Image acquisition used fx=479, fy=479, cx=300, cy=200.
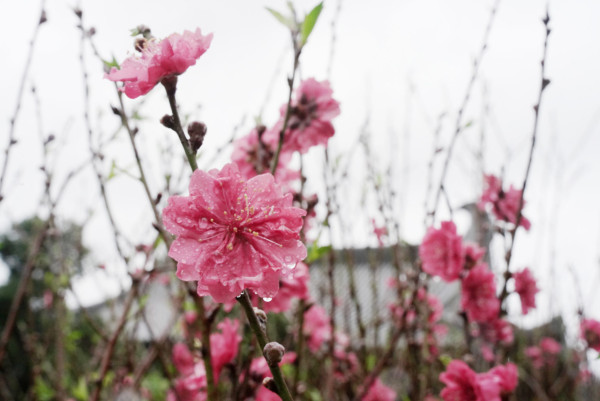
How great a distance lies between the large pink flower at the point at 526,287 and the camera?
6.98 ft

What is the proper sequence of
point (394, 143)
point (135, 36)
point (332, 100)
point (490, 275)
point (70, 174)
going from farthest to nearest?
point (394, 143), point (70, 174), point (490, 275), point (332, 100), point (135, 36)

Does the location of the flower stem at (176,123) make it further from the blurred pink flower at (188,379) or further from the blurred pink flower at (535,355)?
the blurred pink flower at (535,355)

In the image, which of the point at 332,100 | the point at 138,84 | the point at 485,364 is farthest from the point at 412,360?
the point at 138,84

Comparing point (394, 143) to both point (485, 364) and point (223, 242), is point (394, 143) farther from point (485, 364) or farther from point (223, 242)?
point (223, 242)

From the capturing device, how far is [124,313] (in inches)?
68.2

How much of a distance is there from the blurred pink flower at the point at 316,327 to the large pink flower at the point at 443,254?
1194 millimetres

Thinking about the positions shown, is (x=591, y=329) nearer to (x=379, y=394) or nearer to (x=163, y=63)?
(x=379, y=394)

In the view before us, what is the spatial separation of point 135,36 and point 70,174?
1.25 metres

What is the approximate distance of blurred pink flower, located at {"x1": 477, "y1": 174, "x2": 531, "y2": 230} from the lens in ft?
6.53

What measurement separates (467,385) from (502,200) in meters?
0.89

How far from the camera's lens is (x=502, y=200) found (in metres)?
2.01

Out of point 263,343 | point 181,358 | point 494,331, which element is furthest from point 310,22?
point 181,358

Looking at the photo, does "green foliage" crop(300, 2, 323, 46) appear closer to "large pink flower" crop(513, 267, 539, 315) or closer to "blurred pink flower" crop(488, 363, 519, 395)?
"blurred pink flower" crop(488, 363, 519, 395)

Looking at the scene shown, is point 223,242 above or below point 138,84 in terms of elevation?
below
